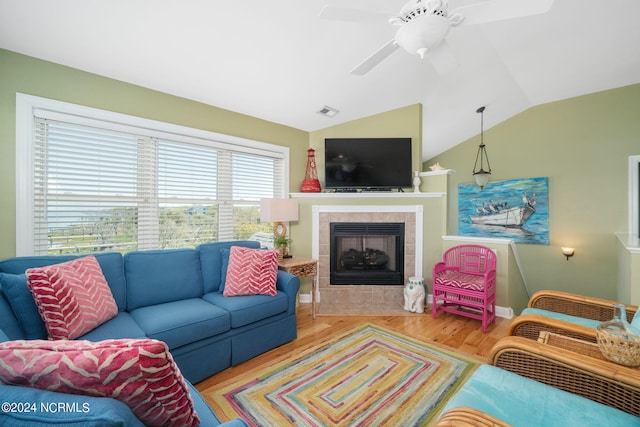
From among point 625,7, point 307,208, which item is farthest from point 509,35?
point 307,208

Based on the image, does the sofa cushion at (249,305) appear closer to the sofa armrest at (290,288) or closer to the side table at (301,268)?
the sofa armrest at (290,288)

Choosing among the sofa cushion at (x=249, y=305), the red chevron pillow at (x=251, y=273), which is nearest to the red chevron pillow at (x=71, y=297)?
the sofa cushion at (x=249, y=305)

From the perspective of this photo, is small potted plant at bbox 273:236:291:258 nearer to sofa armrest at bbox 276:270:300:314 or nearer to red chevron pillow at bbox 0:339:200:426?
sofa armrest at bbox 276:270:300:314

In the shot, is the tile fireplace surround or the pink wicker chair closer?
the pink wicker chair

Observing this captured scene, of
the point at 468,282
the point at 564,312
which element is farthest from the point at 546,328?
the point at 468,282

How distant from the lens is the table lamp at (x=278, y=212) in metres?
3.22

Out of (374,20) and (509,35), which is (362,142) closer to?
(509,35)

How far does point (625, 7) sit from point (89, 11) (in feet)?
13.3

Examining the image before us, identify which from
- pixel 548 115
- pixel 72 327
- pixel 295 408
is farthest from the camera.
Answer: pixel 548 115

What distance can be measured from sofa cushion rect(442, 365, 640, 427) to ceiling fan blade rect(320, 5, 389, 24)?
1886 millimetres

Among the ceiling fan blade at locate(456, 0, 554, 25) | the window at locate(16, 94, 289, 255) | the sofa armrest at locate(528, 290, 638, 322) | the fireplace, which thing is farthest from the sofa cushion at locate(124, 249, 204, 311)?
the sofa armrest at locate(528, 290, 638, 322)

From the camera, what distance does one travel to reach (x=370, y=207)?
12.1 feet

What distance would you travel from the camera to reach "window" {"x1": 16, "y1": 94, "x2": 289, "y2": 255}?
87.1 inches

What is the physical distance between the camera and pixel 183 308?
2.21 m
